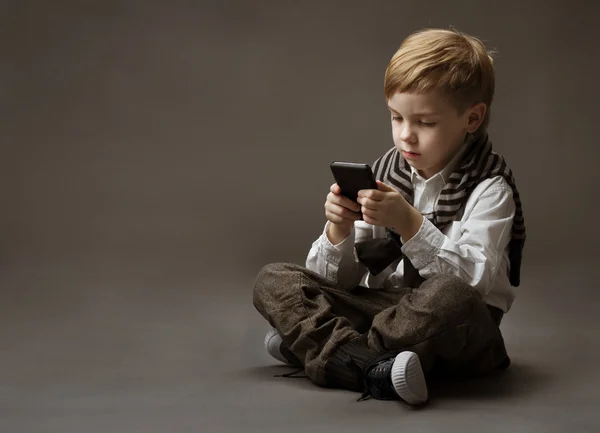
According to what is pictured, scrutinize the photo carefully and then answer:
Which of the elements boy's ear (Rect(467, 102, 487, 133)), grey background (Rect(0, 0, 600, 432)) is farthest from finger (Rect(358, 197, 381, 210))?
grey background (Rect(0, 0, 600, 432))

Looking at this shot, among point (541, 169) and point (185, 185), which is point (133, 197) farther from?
point (541, 169)

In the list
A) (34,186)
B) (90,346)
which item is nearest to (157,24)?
(34,186)

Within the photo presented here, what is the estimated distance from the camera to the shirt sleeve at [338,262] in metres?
2.22

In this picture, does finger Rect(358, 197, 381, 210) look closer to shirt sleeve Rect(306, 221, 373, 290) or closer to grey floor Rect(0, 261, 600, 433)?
shirt sleeve Rect(306, 221, 373, 290)

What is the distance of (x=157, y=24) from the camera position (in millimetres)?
3613

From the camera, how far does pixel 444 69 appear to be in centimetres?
211

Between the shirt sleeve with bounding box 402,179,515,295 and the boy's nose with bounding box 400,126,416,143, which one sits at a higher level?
the boy's nose with bounding box 400,126,416,143

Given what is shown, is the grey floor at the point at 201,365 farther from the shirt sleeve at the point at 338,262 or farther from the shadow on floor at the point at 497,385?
the shirt sleeve at the point at 338,262

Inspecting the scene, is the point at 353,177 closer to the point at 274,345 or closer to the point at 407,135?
the point at 407,135

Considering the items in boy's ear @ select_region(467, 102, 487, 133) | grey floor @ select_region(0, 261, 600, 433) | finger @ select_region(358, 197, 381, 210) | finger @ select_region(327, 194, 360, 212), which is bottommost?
grey floor @ select_region(0, 261, 600, 433)

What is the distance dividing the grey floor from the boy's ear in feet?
1.74

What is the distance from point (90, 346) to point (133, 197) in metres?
1.22

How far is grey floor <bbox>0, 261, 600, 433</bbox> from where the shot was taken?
1.82m

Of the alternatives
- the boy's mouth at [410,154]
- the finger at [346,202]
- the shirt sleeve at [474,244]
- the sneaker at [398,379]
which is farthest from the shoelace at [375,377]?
the boy's mouth at [410,154]
